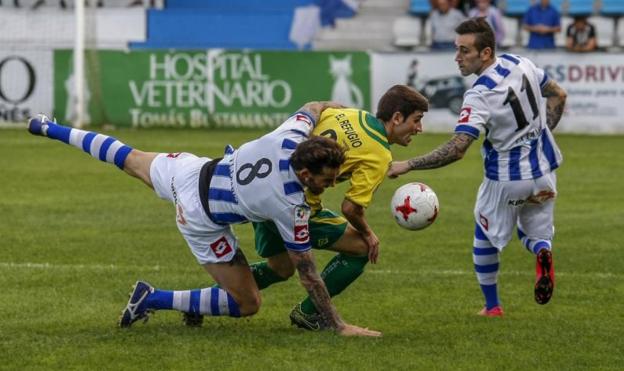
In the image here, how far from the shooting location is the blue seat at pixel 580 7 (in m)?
30.9

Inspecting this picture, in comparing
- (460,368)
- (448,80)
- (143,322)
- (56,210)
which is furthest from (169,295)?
(448,80)

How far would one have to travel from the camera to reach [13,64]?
83.4 ft

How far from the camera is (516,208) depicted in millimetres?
9430

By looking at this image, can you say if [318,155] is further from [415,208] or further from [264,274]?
[264,274]

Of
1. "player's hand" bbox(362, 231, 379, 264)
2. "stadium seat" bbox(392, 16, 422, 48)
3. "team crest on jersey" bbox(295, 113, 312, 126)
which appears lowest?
"stadium seat" bbox(392, 16, 422, 48)

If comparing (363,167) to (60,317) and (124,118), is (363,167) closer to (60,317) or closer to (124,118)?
(60,317)

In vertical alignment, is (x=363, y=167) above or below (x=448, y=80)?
above

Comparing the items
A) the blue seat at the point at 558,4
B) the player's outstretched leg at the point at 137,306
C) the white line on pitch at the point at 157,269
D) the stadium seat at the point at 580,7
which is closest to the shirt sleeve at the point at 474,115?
the player's outstretched leg at the point at 137,306

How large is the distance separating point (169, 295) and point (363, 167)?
1.50 metres

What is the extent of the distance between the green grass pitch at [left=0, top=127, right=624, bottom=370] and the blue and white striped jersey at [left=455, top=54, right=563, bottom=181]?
108cm

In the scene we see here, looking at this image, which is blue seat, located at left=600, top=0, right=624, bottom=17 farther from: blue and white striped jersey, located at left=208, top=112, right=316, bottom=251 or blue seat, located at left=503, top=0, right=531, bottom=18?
blue and white striped jersey, located at left=208, top=112, right=316, bottom=251

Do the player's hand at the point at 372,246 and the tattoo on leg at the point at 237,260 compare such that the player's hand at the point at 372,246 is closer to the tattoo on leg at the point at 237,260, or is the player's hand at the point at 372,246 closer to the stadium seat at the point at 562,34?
the tattoo on leg at the point at 237,260

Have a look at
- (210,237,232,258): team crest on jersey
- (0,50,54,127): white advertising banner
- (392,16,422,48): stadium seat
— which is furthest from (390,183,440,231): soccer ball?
(392,16,422,48): stadium seat

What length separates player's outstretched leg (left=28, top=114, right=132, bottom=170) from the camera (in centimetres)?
866
